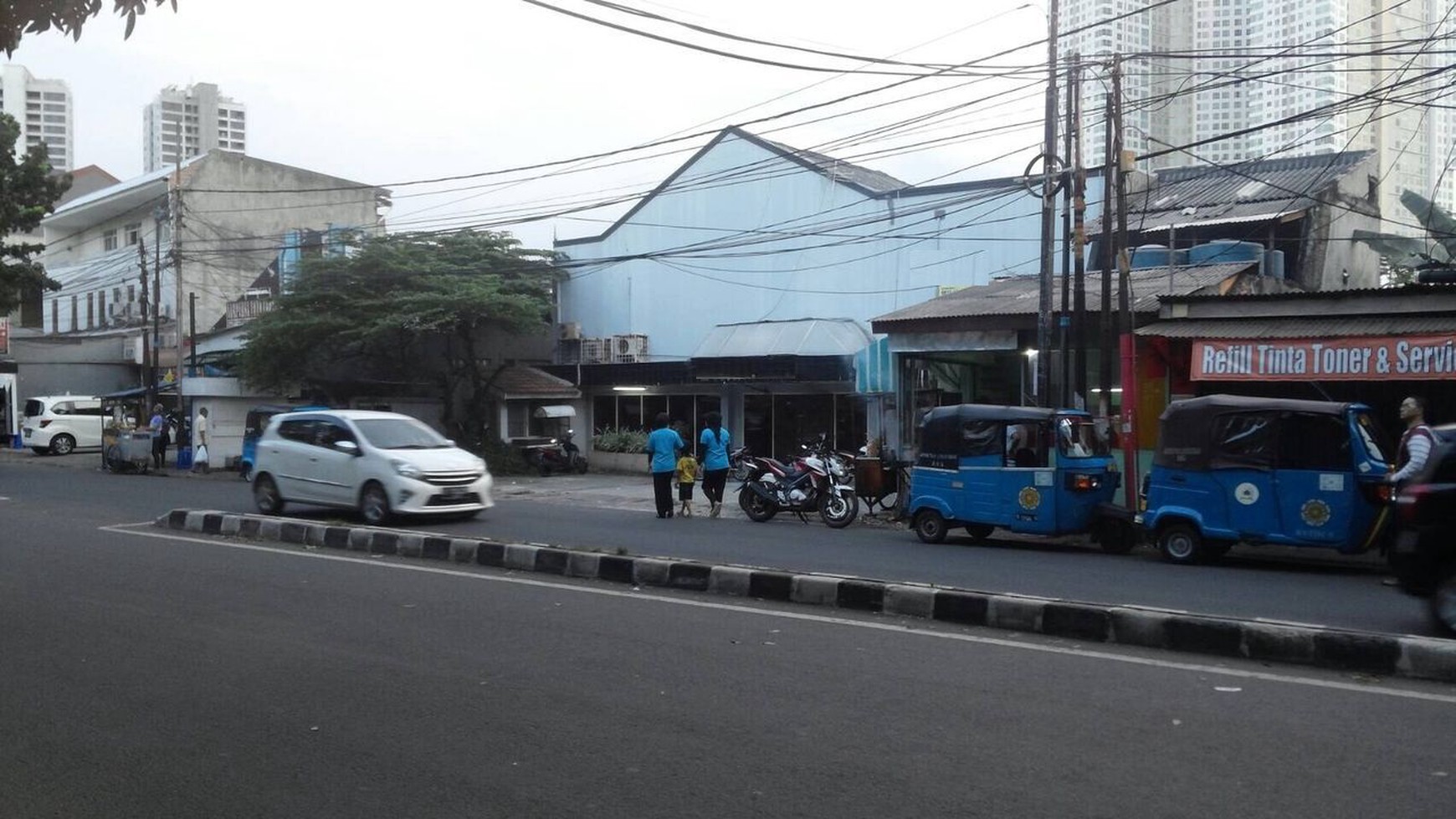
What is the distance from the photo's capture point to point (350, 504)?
1588cm

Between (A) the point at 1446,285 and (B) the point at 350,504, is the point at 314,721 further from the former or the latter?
(A) the point at 1446,285

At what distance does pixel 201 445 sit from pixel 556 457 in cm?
930

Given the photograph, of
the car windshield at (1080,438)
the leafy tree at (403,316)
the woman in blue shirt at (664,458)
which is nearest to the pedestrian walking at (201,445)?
the leafy tree at (403,316)

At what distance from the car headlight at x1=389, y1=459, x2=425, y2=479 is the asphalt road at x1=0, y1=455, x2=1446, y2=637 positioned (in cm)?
77

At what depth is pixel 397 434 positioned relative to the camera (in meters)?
16.3

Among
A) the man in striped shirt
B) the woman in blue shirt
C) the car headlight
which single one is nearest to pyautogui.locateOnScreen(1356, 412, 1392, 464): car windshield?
the man in striped shirt

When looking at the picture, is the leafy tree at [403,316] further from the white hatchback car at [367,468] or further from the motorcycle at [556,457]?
the white hatchback car at [367,468]

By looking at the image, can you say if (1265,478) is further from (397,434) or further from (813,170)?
(813,170)

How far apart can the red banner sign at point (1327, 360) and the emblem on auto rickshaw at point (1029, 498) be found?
3.42 m

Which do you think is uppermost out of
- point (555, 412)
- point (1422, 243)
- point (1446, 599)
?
point (1422, 243)

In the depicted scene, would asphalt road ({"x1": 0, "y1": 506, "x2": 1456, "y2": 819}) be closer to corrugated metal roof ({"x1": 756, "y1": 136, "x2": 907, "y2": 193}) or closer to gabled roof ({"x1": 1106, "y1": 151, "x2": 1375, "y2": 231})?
gabled roof ({"x1": 1106, "y1": 151, "x2": 1375, "y2": 231})

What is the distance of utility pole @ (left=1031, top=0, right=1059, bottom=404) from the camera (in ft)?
53.3

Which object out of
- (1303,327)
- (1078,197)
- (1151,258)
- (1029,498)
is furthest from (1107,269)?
(1151,258)

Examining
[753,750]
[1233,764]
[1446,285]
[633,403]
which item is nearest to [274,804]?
[753,750]
